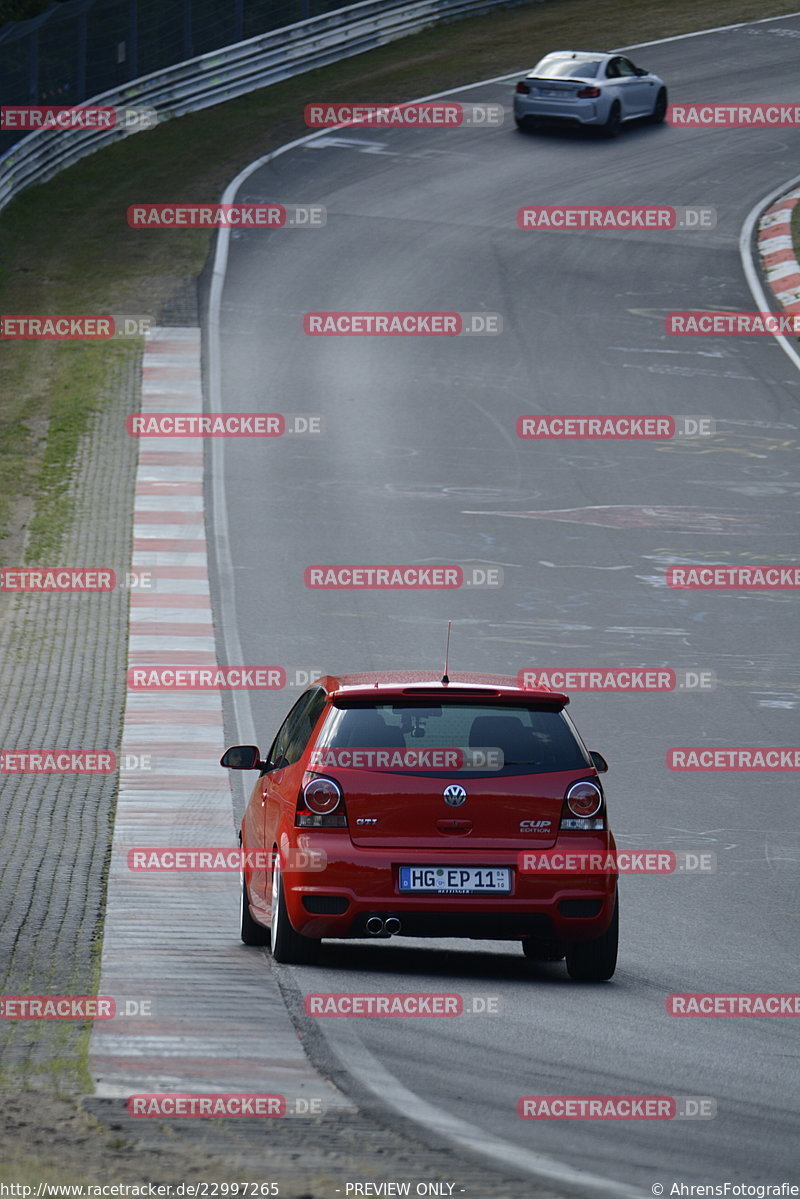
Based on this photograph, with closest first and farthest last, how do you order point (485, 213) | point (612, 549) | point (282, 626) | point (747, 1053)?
point (747, 1053) → point (282, 626) → point (612, 549) → point (485, 213)

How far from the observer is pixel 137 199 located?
36344 mm

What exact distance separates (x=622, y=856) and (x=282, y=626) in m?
6.71

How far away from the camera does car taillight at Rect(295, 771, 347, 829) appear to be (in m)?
9.13

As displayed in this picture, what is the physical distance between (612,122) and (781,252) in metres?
8.89

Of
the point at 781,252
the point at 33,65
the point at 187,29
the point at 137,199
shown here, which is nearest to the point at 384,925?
the point at 781,252

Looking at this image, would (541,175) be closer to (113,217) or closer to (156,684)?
(113,217)

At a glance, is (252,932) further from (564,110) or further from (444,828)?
(564,110)

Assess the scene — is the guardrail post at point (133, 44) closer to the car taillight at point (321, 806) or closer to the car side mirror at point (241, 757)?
the car side mirror at point (241, 757)

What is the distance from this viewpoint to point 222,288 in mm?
31766

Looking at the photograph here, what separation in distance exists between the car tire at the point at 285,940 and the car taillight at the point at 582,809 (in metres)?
1.37

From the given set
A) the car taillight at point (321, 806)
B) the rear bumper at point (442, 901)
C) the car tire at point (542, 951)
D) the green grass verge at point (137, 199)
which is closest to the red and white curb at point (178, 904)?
the rear bumper at point (442, 901)

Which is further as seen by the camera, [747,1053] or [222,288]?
[222,288]

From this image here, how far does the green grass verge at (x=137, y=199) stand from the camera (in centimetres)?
2534

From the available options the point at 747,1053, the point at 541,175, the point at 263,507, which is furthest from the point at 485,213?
the point at 747,1053
